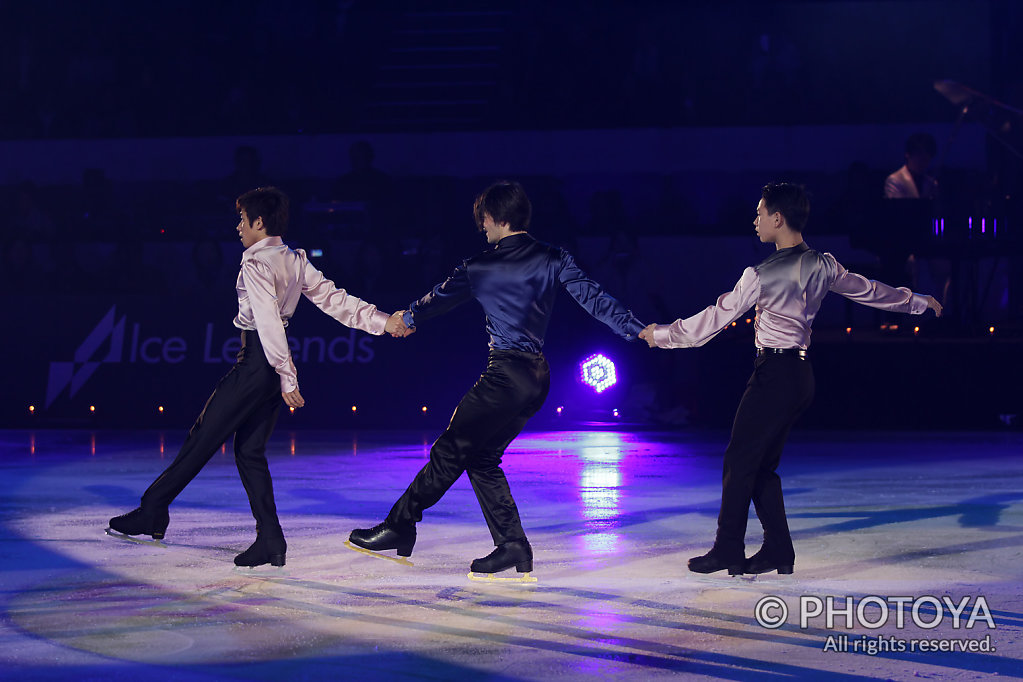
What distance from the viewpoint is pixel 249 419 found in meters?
6.02

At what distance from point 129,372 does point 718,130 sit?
30.7ft

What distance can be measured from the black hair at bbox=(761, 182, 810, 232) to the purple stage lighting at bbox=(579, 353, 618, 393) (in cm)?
869

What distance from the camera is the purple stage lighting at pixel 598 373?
14562 millimetres

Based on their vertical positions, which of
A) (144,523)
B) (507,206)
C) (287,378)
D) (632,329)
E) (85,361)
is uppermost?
(507,206)

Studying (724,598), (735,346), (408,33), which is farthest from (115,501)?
(408,33)

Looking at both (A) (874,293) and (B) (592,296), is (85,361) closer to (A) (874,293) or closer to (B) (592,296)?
(B) (592,296)

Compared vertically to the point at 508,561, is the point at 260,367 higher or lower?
higher

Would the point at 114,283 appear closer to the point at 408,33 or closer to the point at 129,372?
the point at 129,372

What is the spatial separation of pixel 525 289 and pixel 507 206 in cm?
40

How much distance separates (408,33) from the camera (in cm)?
2131

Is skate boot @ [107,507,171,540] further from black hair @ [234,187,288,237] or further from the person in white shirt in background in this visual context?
the person in white shirt in background

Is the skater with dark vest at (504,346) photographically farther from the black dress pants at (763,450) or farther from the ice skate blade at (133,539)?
the ice skate blade at (133,539)

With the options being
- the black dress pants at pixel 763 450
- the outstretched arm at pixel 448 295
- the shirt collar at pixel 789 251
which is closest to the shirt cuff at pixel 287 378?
the outstretched arm at pixel 448 295

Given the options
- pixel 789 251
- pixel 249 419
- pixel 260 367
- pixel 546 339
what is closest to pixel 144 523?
pixel 249 419
